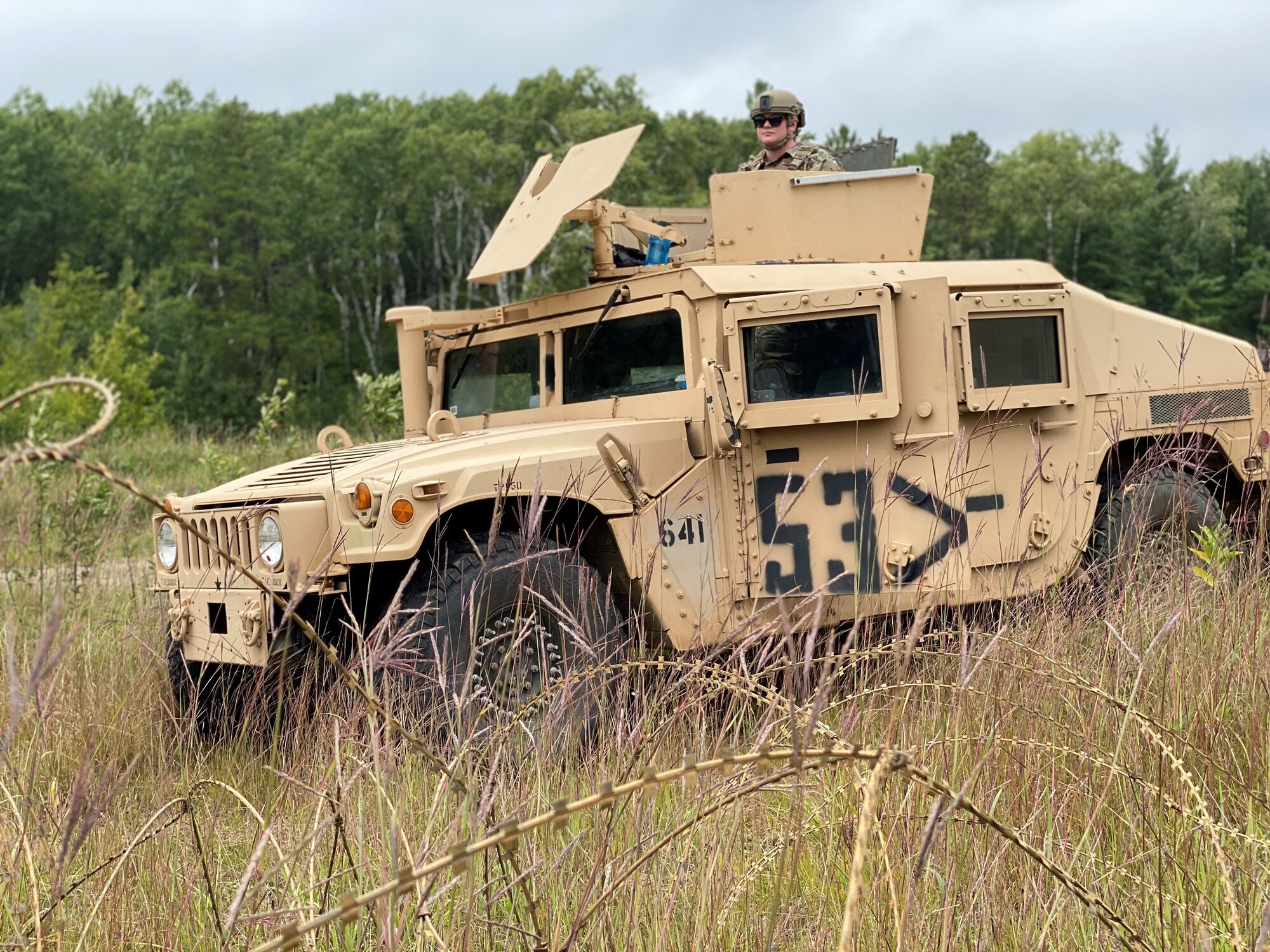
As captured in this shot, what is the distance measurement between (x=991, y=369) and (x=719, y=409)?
120 centimetres

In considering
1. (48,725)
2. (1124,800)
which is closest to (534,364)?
(48,725)

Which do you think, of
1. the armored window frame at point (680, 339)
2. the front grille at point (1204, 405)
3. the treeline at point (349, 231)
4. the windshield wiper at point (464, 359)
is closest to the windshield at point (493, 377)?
the windshield wiper at point (464, 359)

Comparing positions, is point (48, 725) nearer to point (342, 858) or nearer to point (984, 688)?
point (342, 858)

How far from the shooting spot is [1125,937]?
4.58 ft

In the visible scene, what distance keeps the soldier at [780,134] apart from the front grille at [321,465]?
2.23m

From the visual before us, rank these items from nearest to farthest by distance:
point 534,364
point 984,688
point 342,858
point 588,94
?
point 342,858, point 984,688, point 534,364, point 588,94

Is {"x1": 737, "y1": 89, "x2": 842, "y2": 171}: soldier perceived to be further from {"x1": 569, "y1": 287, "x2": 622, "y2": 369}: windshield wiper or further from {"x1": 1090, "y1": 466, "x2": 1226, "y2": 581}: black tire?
{"x1": 1090, "y1": 466, "x2": 1226, "y2": 581}: black tire

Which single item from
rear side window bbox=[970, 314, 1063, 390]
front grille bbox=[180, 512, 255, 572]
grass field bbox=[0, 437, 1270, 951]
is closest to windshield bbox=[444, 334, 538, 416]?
front grille bbox=[180, 512, 255, 572]

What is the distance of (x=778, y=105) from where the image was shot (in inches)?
237

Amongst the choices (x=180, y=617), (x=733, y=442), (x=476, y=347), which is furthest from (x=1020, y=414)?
(x=180, y=617)

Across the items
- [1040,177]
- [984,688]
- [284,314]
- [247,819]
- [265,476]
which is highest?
[1040,177]

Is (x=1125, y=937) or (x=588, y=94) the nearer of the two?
(x=1125, y=937)

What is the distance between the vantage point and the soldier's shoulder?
5773 mm

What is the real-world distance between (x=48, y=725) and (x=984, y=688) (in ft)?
8.31
